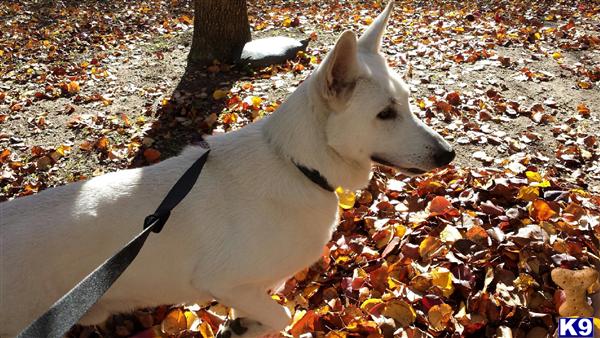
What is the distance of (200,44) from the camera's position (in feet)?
24.0

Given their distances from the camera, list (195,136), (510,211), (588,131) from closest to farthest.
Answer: (510,211) < (588,131) < (195,136)

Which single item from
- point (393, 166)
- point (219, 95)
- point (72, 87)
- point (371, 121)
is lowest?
point (219, 95)

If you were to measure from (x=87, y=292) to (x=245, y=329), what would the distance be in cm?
126

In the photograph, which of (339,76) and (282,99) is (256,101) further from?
(339,76)

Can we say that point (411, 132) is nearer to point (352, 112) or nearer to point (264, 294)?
point (352, 112)

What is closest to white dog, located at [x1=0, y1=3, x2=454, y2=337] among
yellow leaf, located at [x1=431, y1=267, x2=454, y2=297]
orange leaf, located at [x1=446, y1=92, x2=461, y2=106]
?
yellow leaf, located at [x1=431, y1=267, x2=454, y2=297]

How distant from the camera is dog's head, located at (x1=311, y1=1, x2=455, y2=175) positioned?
2.49 meters

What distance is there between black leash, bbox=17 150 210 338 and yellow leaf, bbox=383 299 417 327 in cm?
158

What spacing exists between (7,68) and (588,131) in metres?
9.10

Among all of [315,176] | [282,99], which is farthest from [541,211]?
[282,99]

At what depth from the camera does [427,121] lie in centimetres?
534

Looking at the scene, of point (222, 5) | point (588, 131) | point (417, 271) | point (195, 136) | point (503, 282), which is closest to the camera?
point (503, 282)

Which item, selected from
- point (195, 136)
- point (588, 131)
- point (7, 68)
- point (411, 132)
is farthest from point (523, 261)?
point (7, 68)

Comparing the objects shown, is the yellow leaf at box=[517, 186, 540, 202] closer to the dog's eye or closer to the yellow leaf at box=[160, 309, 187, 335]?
the dog's eye
